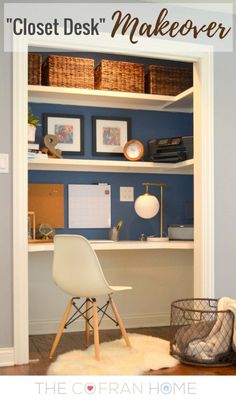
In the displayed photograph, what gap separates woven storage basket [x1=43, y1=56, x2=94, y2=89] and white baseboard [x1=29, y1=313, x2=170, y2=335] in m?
1.89

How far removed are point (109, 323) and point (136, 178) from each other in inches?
48.8

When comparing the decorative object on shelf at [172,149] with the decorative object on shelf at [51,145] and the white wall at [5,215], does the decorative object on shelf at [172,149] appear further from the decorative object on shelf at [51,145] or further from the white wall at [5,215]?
Answer: the white wall at [5,215]

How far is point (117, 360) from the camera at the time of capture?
3135 millimetres

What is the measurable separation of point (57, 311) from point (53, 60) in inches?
78.1

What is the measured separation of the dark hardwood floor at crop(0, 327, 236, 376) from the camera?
2.96 metres

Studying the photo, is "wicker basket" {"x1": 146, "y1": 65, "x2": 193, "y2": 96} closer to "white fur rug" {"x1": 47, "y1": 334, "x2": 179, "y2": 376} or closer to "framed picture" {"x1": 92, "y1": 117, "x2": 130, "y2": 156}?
"framed picture" {"x1": 92, "y1": 117, "x2": 130, "y2": 156}

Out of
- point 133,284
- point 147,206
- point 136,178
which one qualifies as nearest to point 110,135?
point 136,178

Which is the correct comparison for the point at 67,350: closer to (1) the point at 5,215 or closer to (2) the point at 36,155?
(1) the point at 5,215

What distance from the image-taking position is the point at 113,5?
3418mm

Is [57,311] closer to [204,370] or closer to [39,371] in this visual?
[39,371]

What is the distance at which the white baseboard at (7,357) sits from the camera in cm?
310

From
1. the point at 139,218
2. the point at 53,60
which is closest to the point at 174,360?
the point at 139,218

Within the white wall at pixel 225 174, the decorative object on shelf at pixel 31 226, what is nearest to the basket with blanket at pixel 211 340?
the white wall at pixel 225 174

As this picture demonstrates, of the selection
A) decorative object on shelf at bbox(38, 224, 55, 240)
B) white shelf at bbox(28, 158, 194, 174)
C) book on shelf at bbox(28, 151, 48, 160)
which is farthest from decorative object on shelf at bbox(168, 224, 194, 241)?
book on shelf at bbox(28, 151, 48, 160)
